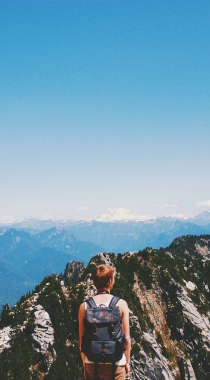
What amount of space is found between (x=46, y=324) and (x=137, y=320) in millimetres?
20409

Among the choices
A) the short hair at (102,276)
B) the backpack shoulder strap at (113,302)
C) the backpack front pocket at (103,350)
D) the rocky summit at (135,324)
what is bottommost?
the rocky summit at (135,324)

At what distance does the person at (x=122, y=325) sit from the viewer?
7.83 m

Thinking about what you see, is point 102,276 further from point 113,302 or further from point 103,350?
point 103,350

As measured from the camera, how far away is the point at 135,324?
209 ft

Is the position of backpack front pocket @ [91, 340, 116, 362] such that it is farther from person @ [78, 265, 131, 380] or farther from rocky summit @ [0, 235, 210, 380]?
rocky summit @ [0, 235, 210, 380]

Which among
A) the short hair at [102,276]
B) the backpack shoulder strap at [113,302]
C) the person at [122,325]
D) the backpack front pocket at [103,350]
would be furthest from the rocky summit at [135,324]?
the backpack shoulder strap at [113,302]

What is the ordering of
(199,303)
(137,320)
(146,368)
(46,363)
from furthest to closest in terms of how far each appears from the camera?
(199,303) < (137,320) < (146,368) < (46,363)

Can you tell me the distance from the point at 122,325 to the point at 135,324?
6121 centimetres

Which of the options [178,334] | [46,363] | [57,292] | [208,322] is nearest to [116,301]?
[46,363]

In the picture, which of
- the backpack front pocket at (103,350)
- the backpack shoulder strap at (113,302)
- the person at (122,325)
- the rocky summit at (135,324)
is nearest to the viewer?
the backpack front pocket at (103,350)

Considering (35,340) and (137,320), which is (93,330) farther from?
(137,320)

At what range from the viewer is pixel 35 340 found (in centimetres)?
5212

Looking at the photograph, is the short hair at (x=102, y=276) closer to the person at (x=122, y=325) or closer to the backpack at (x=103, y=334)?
the person at (x=122, y=325)

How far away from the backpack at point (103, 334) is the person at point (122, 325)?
0.60 feet
